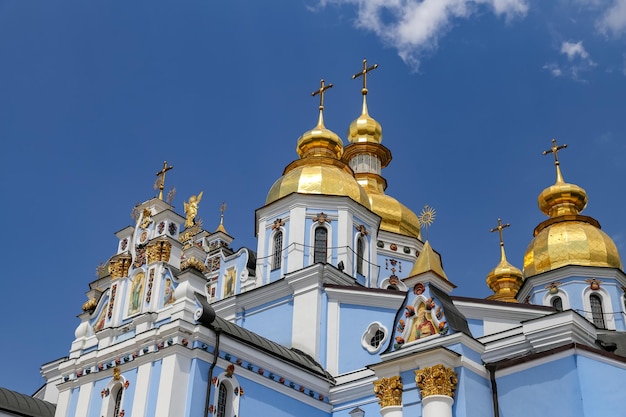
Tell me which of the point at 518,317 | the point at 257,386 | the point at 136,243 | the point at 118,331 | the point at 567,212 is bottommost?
the point at 257,386

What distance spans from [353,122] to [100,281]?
39.3 feet

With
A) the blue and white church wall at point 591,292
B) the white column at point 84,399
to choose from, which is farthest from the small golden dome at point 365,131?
the white column at point 84,399

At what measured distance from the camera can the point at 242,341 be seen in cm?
1662

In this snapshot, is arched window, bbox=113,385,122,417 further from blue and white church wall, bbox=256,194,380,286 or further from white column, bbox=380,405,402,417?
blue and white church wall, bbox=256,194,380,286

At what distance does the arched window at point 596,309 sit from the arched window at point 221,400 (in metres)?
12.8

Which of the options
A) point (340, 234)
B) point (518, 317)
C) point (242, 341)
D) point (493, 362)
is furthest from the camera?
point (340, 234)

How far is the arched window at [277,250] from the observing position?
865 inches

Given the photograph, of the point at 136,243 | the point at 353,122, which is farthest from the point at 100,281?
the point at 353,122

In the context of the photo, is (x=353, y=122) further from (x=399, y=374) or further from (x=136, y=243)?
(x=399, y=374)

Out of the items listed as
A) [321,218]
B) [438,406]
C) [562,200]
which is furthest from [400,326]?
[562,200]

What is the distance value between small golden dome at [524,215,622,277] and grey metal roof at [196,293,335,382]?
9.47 meters

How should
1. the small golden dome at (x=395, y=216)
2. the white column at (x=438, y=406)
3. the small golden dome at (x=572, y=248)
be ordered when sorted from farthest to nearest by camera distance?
the small golden dome at (x=395, y=216) → the small golden dome at (x=572, y=248) → the white column at (x=438, y=406)

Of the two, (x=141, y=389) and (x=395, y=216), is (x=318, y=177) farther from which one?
(x=141, y=389)

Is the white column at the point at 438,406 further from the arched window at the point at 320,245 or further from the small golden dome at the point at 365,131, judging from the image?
the small golden dome at the point at 365,131
